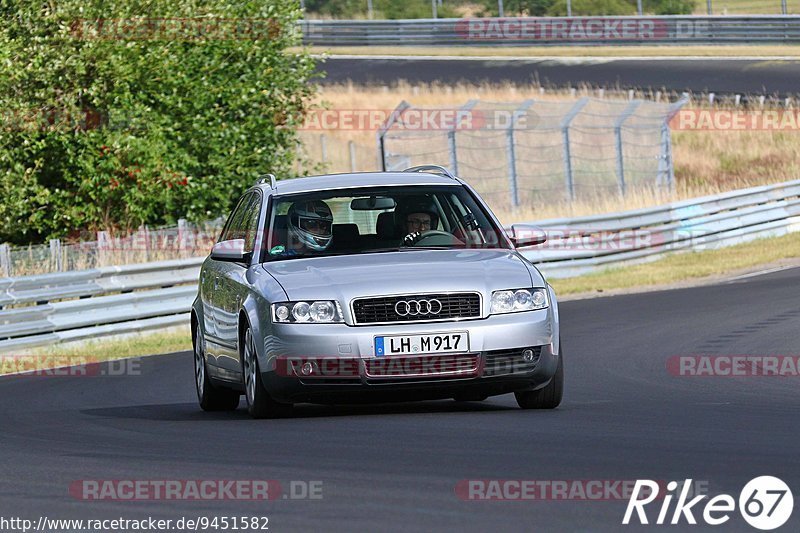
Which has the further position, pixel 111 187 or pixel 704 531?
pixel 111 187

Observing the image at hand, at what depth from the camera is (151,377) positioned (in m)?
15.2

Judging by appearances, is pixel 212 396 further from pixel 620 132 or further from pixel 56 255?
pixel 620 132

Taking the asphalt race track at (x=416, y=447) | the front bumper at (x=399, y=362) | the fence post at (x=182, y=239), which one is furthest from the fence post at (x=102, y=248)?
the front bumper at (x=399, y=362)

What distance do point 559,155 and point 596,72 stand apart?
799 centimetres

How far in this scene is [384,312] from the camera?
380 inches

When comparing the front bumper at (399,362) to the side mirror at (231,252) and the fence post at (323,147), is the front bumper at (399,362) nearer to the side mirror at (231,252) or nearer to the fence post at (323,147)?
the side mirror at (231,252)

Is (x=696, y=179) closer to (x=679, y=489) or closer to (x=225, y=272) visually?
(x=225, y=272)

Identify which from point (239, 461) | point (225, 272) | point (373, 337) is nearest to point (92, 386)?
point (225, 272)

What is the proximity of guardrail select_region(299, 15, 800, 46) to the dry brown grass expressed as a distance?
7573 millimetres

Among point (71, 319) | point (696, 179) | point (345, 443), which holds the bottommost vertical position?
point (696, 179)

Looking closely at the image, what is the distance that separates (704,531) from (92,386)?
9421mm

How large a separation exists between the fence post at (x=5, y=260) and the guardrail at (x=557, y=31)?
112ft

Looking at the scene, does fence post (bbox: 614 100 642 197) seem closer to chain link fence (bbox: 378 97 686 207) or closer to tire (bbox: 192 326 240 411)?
chain link fence (bbox: 378 97 686 207)

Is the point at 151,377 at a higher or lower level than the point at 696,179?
higher
